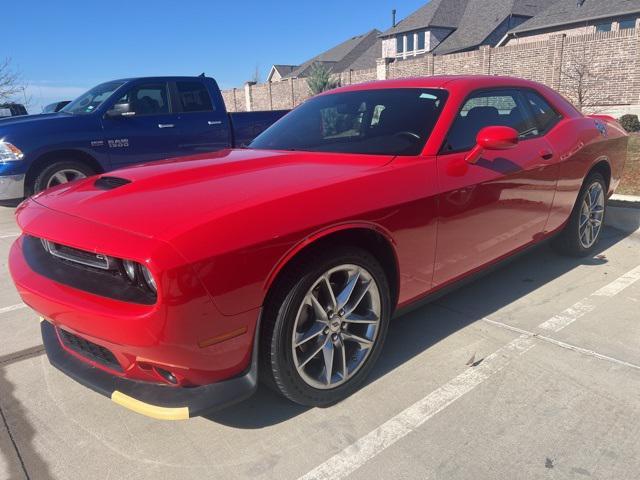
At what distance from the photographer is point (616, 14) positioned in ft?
90.7

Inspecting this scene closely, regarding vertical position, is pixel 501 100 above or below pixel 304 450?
above

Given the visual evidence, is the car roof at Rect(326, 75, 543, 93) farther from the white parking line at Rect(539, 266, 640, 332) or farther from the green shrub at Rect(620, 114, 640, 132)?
the green shrub at Rect(620, 114, 640, 132)

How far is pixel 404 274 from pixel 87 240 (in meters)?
1.54

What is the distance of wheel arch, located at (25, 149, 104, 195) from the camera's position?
622 centimetres

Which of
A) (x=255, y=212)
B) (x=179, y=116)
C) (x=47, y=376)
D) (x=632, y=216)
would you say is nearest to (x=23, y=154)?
(x=179, y=116)

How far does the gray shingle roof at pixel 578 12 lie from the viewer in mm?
27562

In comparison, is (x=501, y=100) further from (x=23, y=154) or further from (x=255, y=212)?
(x=23, y=154)

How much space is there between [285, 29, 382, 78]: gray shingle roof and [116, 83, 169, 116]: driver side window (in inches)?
1707

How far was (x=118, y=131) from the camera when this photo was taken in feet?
22.1

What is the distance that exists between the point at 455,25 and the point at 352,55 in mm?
14640

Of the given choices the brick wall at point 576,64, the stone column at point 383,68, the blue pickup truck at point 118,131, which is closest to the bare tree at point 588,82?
the brick wall at point 576,64

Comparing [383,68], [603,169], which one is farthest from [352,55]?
[603,169]

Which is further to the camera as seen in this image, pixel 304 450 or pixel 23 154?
pixel 23 154

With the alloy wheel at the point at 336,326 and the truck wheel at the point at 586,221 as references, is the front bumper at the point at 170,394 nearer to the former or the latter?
the alloy wheel at the point at 336,326
